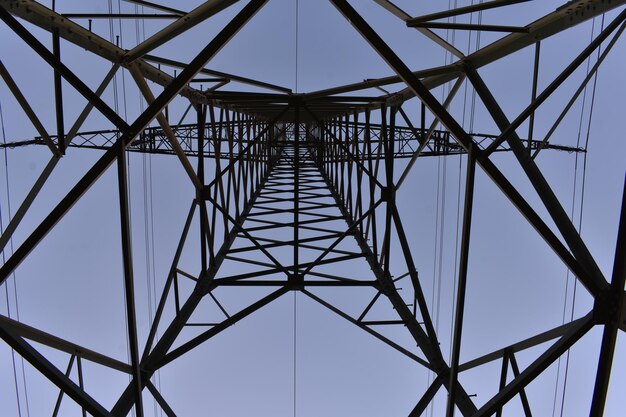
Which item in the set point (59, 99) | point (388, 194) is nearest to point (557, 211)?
point (388, 194)

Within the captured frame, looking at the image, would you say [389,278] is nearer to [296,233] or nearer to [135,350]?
[296,233]

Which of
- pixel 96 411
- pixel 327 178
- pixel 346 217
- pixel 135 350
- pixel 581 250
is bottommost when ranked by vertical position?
pixel 96 411

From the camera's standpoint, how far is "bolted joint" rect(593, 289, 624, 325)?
154 inches

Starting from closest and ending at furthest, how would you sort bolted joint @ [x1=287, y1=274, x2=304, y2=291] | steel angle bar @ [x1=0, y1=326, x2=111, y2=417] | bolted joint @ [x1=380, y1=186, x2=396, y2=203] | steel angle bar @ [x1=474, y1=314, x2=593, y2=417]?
1. steel angle bar @ [x1=474, y1=314, x2=593, y2=417]
2. steel angle bar @ [x1=0, y1=326, x2=111, y2=417]
3. bolted joint @ [x1=287, y1=274, x2=304, y2=291]
4. bolted joint @ [x1=380, y1=186, x2=396, y2=203]

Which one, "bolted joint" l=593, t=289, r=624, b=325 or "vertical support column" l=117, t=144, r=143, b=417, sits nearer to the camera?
"bolted joint" l=593, t=289, r=624, b=325

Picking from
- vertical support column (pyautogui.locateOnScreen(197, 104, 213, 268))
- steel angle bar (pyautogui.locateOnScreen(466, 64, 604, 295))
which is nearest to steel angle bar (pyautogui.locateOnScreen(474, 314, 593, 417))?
steel angle bar (pyautogui.locateOnScreen(466, 64, 604, 295))

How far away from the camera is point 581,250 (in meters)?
4.38

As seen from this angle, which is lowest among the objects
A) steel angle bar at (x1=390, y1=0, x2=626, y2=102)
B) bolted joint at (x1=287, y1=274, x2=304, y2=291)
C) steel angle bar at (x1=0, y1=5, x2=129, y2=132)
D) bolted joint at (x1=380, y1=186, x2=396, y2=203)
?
bolted joint at (x1=287, y1=274, x2=304, y2=291)

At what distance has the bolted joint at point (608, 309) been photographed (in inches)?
154

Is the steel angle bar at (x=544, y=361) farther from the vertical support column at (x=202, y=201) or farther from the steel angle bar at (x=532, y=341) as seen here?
the vertical support column at (x=202, y=201)

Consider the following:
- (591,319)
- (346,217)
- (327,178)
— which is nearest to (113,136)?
(327,178)

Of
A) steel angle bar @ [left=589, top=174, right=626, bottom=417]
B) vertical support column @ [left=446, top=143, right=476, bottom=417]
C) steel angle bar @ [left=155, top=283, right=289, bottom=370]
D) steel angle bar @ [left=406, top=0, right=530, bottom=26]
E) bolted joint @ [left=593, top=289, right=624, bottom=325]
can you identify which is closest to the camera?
steel angle bar @ [left=589, top=174, right=626, bottom=417]

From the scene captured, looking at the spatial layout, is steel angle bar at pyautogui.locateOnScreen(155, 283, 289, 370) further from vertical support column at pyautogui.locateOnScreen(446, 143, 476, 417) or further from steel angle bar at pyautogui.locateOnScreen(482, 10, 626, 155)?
steel angle bar at pyautogui.locateOnScreen(482, 10, 626, 155)

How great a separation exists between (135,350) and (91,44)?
349 cm
